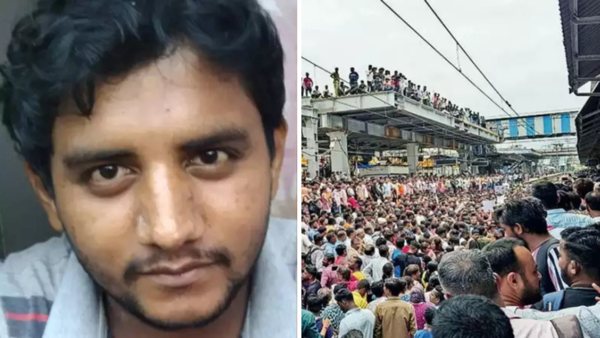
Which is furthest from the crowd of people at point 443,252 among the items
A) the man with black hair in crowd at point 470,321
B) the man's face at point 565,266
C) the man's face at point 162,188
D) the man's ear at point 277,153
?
the man's face at point 162,188

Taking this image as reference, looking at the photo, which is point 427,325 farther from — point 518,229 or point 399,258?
point 518,229

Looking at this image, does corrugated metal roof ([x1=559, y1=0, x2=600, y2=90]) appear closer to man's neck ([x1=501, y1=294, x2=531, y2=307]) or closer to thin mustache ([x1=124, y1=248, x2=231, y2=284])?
man's neck ([x1=501, y1=294, x2=531, y2=307])

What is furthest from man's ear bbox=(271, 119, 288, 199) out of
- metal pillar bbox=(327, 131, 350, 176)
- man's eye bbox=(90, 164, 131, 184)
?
metal pillar bbox=(327, 131, 350, 176)

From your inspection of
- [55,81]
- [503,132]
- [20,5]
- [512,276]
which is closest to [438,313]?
[512,276]

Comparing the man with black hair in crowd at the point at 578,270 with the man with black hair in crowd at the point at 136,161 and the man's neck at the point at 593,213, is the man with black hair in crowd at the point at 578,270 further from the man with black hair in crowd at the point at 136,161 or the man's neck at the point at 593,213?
the man with black hair in crowd at the point at 136,161

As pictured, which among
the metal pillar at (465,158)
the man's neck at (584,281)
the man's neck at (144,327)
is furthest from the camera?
the metal pillar at (465,158)

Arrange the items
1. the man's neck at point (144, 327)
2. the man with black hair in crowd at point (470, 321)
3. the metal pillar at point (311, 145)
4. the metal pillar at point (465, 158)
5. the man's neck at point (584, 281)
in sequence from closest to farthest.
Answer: the man with black hair in crowd at point (470, 321) < the man's neck at point (144, 327) < the man's neck at point (584, 281) < the metal pillar at point (311, 145) < the metal pillar at point (465, 158)
